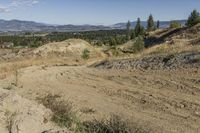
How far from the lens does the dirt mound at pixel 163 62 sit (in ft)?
60.7

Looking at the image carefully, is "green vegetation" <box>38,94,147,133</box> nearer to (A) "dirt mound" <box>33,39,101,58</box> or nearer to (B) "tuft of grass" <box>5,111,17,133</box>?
(B) "tuft of grass" <box>5,111,17,133</box>

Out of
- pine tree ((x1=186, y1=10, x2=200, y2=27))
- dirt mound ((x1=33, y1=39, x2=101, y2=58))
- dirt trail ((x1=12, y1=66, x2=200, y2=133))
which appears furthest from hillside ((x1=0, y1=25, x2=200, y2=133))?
pine tree ((x1=186, y1=10, x2=200, y2=27))

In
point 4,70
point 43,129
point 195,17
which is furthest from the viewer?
point 195,17

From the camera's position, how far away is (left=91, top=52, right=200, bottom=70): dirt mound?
1852cm

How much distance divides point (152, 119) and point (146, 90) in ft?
12.9

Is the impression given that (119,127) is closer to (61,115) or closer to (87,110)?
(61,115)

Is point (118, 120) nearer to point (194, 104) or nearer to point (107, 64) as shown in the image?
point (194, 104)

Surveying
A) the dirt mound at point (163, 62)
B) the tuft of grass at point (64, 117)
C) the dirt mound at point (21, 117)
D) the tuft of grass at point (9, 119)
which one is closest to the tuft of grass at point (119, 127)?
the tuft of grass at point (64, 117)

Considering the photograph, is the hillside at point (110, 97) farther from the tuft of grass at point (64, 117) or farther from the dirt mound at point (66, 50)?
the dirt mound at point (66, 50)

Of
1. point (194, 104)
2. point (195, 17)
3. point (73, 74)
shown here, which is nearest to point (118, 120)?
point (194, 104)

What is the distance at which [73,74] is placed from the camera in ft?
70.3

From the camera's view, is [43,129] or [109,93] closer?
[43,129]

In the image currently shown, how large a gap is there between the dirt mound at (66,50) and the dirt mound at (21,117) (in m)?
32.8

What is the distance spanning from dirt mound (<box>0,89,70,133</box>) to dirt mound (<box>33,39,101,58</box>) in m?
32.8
